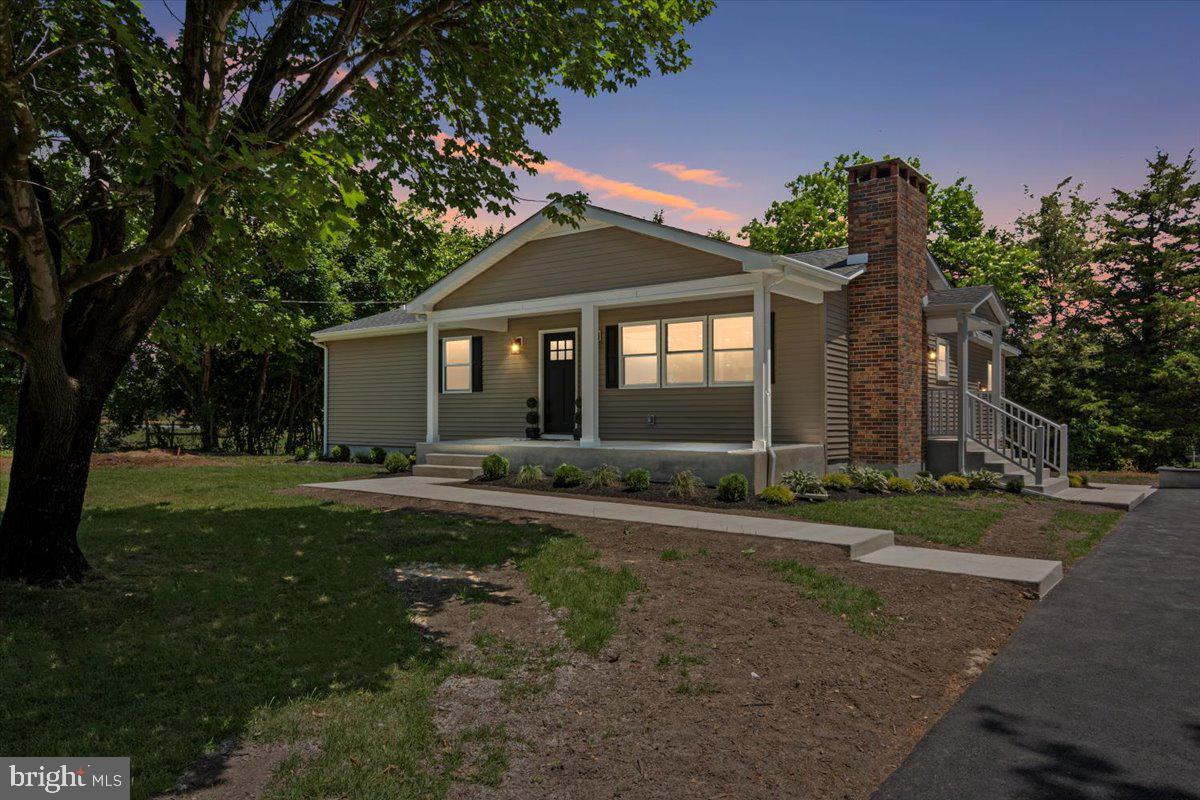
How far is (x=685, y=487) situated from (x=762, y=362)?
245cm

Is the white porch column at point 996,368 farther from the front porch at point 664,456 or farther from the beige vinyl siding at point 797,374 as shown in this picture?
the front porch at point 664,456

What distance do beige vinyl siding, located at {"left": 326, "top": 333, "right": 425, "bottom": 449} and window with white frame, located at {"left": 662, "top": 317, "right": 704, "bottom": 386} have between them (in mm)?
7366

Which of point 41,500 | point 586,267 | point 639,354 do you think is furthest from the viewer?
point 639,354

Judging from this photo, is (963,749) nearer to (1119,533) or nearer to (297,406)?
(1119,533)

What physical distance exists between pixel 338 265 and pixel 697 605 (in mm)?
22168

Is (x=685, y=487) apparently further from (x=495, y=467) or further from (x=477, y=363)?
(x=477, y=363)

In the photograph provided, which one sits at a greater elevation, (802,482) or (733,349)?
(733,349)

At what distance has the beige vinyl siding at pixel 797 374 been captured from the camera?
1259 cm

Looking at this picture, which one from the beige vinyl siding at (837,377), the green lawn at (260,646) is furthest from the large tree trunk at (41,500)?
the beige vinyl siding at (837,377)

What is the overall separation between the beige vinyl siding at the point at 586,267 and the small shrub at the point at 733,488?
3.52 metres

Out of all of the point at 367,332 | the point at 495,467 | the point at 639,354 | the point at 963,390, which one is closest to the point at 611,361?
the point at 639,354

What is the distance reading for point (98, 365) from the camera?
222 inches

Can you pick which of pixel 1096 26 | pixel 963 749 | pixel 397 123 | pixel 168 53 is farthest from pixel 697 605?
pixel 1096 26
